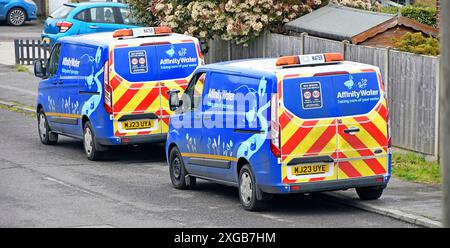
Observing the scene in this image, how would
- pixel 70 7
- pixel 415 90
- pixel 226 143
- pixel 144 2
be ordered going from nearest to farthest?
1. pixel 226 143
2. pixel 415 90
3. pixel 144 2
4. pixel 70 7

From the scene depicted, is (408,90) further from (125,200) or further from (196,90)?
(125,200)

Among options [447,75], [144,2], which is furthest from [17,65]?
[447,75]

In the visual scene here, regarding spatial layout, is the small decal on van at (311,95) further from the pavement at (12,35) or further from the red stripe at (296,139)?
the pavement at (12,35)

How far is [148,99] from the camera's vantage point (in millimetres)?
18938

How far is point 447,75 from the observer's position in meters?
5.32

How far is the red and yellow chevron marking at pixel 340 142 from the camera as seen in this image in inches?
539

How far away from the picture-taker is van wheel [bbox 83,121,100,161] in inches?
763

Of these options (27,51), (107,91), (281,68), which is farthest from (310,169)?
(27,51)

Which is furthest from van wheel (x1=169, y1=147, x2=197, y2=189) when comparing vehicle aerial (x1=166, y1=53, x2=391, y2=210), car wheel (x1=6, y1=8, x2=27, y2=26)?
car wheel (x1=6, y1=8, x2=27, y2=26)

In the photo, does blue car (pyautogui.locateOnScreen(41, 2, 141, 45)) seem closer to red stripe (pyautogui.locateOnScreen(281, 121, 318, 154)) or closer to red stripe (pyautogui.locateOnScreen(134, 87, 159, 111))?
red stripe (pyautogui.locateOnScreen(134, 87, 159, 111))

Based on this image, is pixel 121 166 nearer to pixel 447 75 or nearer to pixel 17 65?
pixel 447 75

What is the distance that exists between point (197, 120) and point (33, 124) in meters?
9.37

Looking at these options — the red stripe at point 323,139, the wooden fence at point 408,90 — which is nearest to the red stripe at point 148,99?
the wooden fence at point 408,90

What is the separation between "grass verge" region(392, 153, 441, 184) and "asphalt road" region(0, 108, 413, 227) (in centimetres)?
181
